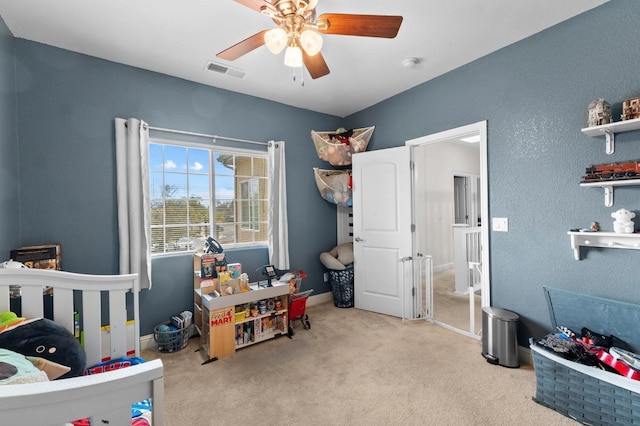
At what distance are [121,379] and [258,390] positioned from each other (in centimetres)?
157

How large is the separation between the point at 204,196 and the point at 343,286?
6.55 feet

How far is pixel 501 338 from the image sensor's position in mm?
2250

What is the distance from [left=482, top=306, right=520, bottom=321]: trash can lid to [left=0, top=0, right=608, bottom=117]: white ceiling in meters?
2.21

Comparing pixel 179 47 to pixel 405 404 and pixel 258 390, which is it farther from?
pixel 405 404

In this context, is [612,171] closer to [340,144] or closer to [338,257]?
[340,144]

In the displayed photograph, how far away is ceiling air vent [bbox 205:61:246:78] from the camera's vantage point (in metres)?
2.61

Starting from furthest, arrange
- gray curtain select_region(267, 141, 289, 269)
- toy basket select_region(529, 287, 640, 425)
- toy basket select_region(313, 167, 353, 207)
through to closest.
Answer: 1. toy basket select_region(313, 167, 353, 207)
2. gray curtain select_region(267, 141, 289, 269)
3. toy basket select_region(529, 287, 640, 425)

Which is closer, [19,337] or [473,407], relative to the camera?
[19,337]

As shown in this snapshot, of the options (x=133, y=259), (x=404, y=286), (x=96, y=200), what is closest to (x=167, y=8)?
(x=96, y=200)

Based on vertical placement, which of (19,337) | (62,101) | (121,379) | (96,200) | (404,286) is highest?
(62,101)

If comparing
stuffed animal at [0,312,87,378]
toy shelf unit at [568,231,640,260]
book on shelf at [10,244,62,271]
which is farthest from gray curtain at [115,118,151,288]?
toy shelf unit at [568,231,640,260]

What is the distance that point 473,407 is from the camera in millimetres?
1787

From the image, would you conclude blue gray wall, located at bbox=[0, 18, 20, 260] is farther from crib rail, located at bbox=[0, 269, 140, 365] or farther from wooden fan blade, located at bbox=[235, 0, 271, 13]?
wooden fan blade, located at bbox=[235, 0, 271, 13]

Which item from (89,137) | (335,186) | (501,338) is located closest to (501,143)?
(501,338)
